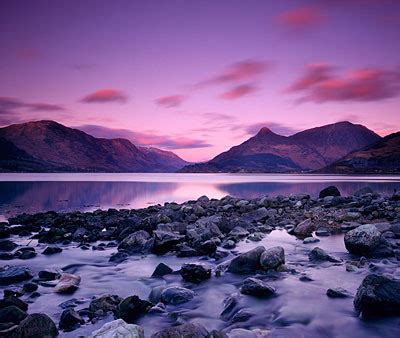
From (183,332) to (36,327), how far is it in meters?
2.63

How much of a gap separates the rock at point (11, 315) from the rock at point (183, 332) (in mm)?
2740

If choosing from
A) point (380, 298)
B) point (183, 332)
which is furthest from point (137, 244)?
point (380, 298)

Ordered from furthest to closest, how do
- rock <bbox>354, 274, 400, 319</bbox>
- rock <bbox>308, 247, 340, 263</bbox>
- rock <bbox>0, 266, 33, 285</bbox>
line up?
rock <bbox>308, 247, 340, 263</bbox>
rock <bbox>0, 266, 33, 285</bbox>
rock <bbox>354, 274, 400, 319</bbox>

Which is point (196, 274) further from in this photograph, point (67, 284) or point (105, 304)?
point (67, 284)

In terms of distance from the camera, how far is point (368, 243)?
1175 centimetres

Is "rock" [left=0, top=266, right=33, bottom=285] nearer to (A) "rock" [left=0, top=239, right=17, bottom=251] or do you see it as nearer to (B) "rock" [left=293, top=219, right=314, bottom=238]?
(A) "rock" [left=0, top=239, right=17, bottom=251]

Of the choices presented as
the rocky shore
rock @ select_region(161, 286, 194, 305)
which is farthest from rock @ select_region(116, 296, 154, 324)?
rock @ select_region(161, 286, 194, 305)

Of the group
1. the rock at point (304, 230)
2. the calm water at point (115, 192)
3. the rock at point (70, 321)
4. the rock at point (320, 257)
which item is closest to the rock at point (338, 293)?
the rock at point (320, 257)

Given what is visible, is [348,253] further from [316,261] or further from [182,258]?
[182,258]

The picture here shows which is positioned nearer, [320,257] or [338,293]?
[338,293]

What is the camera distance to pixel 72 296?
29.0 ft

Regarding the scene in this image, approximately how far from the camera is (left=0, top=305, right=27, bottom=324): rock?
249 inches

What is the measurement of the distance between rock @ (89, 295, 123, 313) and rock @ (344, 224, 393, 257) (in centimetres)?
851

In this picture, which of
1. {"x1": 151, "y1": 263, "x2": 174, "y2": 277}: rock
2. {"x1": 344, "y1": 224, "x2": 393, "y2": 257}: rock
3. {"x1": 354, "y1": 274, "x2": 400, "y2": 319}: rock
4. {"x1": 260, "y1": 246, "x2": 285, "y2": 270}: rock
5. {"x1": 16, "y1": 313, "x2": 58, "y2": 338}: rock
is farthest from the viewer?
{"x1": 344, "y1": 224, "x2": 393, "y2": 257}: rock
